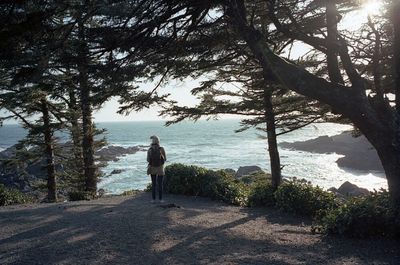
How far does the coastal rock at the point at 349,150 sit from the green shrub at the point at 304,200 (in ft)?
101

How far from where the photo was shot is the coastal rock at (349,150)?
153 ft

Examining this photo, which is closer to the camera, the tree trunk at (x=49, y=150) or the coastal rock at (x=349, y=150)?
the tree trunk at (x=49, y=150)

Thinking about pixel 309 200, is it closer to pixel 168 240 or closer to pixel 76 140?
pixel 168 240

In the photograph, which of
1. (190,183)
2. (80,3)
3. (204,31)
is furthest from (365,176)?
(80,3)

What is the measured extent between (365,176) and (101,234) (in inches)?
1563

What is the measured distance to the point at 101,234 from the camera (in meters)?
7.04

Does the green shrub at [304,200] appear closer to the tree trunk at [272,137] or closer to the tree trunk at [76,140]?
the tree trunk at [272,137]

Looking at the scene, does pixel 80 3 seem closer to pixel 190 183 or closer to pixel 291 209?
pixel 291 209

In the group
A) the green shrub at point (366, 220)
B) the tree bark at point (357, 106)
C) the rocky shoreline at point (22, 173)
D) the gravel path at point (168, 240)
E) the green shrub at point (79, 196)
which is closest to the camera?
the gravel path at point (168, 240)

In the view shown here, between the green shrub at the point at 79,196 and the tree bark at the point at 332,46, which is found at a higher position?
the tree bark at the point at 332,46

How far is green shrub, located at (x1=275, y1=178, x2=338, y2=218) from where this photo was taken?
1001cm

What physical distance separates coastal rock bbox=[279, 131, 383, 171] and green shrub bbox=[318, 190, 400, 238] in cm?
3411

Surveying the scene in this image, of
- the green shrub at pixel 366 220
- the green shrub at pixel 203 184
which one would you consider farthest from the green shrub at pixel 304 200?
the green shrub at pixel 366 220

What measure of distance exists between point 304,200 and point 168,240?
4.90m
